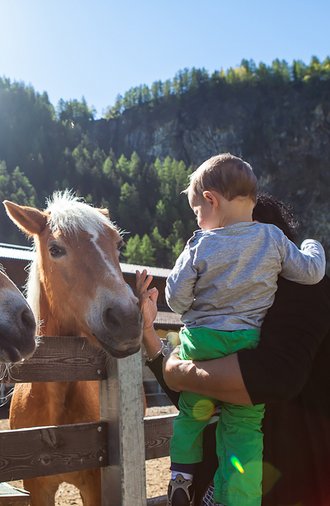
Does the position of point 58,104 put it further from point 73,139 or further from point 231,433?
point 231,433

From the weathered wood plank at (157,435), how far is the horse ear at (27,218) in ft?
4.76

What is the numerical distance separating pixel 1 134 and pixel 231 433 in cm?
11578

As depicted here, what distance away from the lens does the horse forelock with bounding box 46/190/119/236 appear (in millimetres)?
3340

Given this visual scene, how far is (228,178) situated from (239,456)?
0.92 metres

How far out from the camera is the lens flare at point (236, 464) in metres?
1.64

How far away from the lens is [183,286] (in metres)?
1.83

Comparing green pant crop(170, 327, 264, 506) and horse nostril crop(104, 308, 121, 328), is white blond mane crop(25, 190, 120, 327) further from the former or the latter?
green pant crop(170, 327, 264, 506)

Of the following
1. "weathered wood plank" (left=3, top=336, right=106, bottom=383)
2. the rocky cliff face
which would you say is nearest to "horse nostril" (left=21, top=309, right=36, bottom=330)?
"weathered wood plank" (left=3, top=336, right=106, bottom=383)

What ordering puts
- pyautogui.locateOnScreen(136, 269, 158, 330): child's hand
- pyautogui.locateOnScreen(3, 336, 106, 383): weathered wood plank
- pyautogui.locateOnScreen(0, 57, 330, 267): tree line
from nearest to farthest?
pyautogui.locateOnScreen(136, 269, 158, 330): child's hand < pyautogui.locateOnScreen(3, 336, 106, 383): weathered wood plank < pyautogui.locateOnScreen(0, 57, 330, 267): tree line

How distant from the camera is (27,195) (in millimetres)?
83125

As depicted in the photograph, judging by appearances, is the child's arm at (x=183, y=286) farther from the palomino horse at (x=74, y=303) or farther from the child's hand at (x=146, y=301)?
the palomino horse at (x=74, y=303)

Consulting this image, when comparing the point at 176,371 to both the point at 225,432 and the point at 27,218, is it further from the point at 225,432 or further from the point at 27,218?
the point at 27,218

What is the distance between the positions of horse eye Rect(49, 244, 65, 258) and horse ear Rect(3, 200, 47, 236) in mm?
275

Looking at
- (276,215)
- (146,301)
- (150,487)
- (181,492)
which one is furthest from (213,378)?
(150,487)
